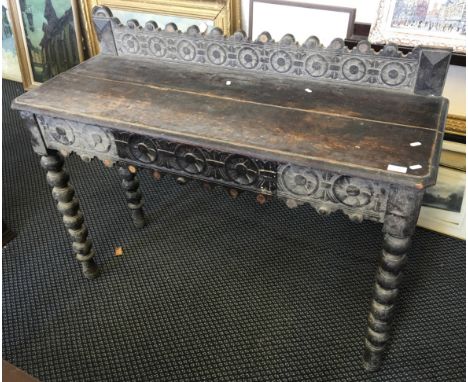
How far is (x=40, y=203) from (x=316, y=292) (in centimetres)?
161

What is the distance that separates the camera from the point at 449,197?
2289 mm

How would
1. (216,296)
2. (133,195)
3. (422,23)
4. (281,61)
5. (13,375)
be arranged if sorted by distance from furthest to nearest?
(133,195) < (216,296) < (422,23) < (281,61) < (13,375)

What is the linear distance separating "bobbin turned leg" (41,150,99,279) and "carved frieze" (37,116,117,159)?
0.27 ft

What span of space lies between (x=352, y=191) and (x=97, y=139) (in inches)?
35.4

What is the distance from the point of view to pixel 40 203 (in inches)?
106

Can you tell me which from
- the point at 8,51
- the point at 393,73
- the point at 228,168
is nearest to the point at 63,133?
the point at 228,168

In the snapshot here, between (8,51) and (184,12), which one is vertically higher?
(184,12)

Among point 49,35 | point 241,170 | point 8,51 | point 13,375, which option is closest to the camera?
point 13,375

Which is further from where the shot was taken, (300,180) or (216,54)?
(216,54)

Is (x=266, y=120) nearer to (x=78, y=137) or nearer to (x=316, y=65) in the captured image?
(x=316, y=65)

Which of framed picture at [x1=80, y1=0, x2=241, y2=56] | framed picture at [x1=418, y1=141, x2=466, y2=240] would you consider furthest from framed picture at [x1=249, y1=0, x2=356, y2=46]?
framed picture at [x1=418, y1=141, x2=466, y2=240]

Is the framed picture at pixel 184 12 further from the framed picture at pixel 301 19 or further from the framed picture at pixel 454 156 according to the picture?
the framed picture at pixel 454 156

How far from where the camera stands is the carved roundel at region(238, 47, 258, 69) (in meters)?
1.87

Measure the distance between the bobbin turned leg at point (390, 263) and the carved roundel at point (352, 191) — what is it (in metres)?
0.07
